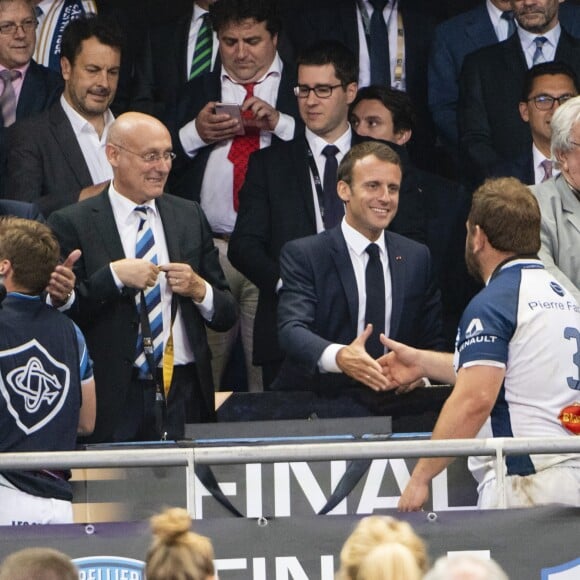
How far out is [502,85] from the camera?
34.1 ft

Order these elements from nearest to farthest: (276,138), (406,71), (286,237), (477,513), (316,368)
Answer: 1. (477,513)
2. (316,368)
3. (286,237)
4. (276,138)
5. (406,71)

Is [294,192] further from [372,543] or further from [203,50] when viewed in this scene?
[372,543]

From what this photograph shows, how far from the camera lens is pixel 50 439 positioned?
23.0 feet

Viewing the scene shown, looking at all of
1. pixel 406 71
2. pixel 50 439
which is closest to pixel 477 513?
pixel 50 439

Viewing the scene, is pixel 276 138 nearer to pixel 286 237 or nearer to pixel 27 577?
pixel 286 237

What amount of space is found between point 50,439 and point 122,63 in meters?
4.26

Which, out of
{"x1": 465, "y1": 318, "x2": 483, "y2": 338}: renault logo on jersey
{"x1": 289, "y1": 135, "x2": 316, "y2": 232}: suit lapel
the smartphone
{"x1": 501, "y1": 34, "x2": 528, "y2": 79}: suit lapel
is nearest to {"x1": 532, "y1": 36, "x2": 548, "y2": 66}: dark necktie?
{"x1": 501, "y1": 34, "x2": 528, "y2": 79}: suit lapel

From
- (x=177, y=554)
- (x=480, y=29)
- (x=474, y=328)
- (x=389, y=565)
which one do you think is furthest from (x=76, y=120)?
(x=389, y=565)

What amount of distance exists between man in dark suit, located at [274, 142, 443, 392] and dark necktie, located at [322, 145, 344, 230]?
77 centimetres

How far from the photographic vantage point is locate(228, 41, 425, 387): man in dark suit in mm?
9375

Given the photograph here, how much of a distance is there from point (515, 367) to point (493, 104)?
385 centimetres

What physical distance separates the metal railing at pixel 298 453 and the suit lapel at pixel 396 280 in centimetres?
216

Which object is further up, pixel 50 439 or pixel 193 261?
pixel 193 261

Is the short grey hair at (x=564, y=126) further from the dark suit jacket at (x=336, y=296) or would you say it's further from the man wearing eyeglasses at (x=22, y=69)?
the man wearing eyeglasses at (x=22, y=69)
